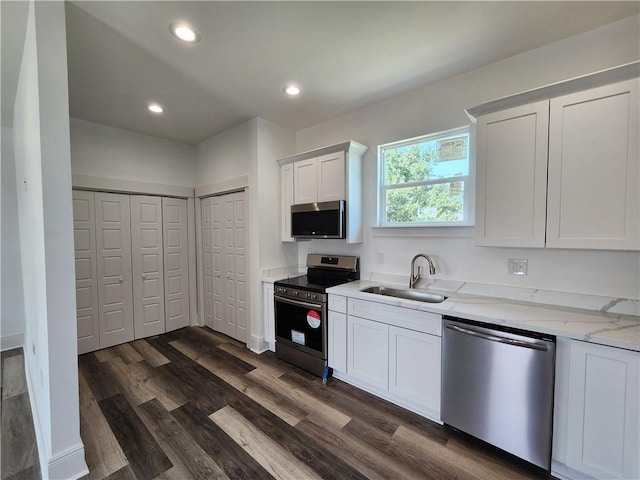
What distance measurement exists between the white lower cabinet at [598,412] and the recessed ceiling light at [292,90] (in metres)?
2.84

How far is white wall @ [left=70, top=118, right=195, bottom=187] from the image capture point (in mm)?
3285

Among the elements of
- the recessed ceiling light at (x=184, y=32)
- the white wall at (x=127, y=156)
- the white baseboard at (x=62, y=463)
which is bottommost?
the white baseboard at (x=62, y=463)

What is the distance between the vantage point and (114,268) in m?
3.53

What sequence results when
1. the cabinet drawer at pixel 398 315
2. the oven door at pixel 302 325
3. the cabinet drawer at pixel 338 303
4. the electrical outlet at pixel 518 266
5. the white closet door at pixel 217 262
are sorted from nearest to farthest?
the cabinet drawer at pixel 398 315 → the electrical outlet at pixel 518 266 → the cabinet drawer at pixel 338 303 → the oven door at pixel 302 325 → the white closet door at pixel 217 262

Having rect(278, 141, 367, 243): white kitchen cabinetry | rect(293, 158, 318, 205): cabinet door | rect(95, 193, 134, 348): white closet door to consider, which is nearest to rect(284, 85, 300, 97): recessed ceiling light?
rect(278, 141, 367, 243): white kitchen cabinetry

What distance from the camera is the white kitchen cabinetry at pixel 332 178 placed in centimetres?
290

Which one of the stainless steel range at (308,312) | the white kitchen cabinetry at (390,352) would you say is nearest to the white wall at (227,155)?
the stainless steel range at (308,312)

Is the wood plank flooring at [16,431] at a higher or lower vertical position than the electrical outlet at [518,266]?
lower

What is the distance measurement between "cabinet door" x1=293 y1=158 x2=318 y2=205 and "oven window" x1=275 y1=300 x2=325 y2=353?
124 cm

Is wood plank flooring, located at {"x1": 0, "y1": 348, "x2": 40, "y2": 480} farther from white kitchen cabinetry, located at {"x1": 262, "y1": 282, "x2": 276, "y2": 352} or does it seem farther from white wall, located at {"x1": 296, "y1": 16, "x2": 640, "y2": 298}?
white wall, located at {"x1": 296, "y1": 16, "x2": 640, "y2": 298}

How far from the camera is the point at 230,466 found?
173 centimetres

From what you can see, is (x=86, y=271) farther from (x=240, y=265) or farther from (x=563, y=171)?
(x=563, y=171)

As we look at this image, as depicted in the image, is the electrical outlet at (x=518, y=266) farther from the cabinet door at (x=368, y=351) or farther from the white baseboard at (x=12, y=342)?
the white baseboard at (x=12, y=342)

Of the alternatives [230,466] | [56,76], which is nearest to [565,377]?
[230,466]
